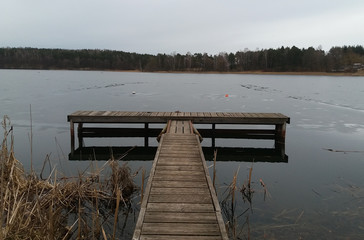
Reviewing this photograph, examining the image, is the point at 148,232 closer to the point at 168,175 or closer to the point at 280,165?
the point at 168,175

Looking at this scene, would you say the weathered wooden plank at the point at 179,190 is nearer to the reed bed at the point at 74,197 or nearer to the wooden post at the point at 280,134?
the reed bed at the point at 74,197

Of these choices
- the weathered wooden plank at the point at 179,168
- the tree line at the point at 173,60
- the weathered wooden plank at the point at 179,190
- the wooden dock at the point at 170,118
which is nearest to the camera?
→ the weathered wooden plank at the point at 179,190

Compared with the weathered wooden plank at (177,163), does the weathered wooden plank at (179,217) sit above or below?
below

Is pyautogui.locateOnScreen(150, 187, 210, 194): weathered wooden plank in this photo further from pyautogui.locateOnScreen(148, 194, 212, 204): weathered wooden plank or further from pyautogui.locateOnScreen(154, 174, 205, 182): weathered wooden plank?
pyautogui.locateOnScreen(154, 174, 205, 182): weathered wooden plank

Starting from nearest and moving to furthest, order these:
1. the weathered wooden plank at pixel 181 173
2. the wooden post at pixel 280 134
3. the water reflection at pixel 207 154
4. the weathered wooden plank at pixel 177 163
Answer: the weathered wooden plank at pixel 181 173 < the weathered wooden plank at pixel 177 163 < the water reflection at pixel 207 154 < the wooden post at pixel 280 134

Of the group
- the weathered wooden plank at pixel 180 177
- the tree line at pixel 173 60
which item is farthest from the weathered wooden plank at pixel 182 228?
the tree line at pixel 173 60

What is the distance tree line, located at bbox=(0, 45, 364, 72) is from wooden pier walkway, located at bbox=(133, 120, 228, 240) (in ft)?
303

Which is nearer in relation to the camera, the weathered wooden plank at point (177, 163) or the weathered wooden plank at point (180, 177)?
the weathered wooden plank at point (180, 177)

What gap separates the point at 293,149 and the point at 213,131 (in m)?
3.08

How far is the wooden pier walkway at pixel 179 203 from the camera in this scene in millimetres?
3500

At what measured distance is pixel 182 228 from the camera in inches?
141

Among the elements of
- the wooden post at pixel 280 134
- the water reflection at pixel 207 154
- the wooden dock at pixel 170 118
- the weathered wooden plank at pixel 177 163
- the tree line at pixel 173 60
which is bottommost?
the water reflection at pixel 207 154

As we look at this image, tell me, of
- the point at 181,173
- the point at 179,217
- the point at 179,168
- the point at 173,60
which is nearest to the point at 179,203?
the point at 179,217

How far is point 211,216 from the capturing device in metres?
3.87
